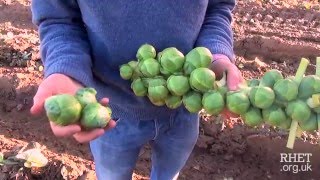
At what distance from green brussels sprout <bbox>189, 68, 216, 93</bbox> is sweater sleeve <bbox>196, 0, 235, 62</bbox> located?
1.01 feet

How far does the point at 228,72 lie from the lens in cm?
→ 168

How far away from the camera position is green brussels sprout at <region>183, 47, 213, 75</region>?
162cm

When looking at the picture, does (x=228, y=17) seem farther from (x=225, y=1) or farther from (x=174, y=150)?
(x=174, y=150)

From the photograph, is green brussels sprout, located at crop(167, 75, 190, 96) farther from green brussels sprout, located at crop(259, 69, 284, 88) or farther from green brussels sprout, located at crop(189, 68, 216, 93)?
green brussels sprout, located at crop(259, 69, 284, 88)

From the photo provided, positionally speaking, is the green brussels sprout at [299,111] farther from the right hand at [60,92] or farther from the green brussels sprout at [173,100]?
the right hand at [60,92]

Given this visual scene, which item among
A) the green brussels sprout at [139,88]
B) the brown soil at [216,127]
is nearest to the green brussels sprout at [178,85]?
the green brussels sprout at [139,88]

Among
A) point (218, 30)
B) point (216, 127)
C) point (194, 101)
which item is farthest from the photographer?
point (216, 127)

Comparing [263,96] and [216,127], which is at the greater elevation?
[263,96]

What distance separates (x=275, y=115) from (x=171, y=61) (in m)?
0.37

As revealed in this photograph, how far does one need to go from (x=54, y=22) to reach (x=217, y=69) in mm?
592

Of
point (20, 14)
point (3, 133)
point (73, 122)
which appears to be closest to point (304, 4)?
point (20, 14)

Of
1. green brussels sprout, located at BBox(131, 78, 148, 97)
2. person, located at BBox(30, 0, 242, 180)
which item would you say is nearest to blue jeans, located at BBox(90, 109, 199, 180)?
person, located at BBox(30, 0, 242, 180)

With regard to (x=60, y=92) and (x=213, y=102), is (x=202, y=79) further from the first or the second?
(x=60, y=92)

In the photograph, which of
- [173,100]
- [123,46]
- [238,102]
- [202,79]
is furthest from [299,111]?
[123,46]
